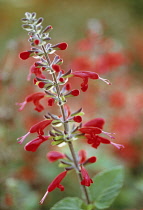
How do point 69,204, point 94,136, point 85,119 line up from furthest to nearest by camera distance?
1. point 85,119
2. point 69,204
3. point 94,136

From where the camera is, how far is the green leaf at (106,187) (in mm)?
1517

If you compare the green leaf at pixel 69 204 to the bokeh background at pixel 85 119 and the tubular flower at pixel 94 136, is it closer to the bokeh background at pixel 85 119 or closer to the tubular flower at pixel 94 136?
the tubular flower at pixel 94 136

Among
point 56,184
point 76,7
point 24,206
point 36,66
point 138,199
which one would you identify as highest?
point 76,7

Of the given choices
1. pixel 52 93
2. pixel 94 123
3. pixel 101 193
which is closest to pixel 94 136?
pixel 94 123

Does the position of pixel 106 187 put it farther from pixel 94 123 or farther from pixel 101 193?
pixel 94 123

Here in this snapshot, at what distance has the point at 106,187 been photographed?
156 centimetres

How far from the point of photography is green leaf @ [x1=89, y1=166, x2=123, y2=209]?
1.52 meters

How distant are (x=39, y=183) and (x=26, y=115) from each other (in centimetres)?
75

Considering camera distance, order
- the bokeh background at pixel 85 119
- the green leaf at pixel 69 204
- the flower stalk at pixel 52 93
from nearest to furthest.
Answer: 1. the flower stalk at pixel 52 93
2. the green leaf at pixel 69 204
3. the bokeh background at pixel 85 119

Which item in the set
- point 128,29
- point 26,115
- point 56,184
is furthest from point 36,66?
point 128,29

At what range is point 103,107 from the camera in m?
3.40

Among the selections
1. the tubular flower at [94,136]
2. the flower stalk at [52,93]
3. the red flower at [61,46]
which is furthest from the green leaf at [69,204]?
the red flower at [61,46]

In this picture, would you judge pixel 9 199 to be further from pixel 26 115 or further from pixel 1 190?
pixel 26 115

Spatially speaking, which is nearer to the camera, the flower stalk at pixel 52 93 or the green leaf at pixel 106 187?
the flower stalk at pixel 52 93
